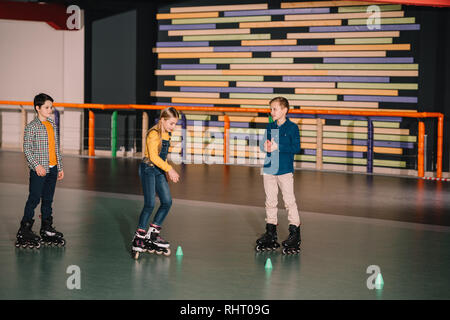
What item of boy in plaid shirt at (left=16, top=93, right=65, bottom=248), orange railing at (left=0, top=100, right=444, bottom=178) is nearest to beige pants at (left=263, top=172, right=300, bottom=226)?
boy in plaid shirt at (left=16, top=93, right=65, bottom=248)

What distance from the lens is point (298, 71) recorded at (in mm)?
21125

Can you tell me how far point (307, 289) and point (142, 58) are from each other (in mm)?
16319

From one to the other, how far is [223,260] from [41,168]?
2239 mm

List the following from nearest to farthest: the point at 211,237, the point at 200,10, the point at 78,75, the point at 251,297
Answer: the point at 251,297, the point at 211,237, the point at 200,10, the point at 78,75

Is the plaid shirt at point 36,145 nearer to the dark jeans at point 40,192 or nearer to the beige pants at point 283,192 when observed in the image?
the dark jeans at point 40,192

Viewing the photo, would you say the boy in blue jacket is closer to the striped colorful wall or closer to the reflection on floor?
the reflection on floor

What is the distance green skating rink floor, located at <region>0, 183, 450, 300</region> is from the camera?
774cm

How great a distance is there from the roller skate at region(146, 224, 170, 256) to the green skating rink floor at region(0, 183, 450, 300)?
0.11 m

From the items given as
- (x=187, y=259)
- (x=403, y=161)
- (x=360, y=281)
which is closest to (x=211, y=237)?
(x=187, y=259)

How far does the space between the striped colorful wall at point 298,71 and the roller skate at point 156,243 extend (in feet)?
35.7

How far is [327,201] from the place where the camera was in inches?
564

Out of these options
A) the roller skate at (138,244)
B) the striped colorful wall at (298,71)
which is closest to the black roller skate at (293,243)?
the roller skate at (138,244)

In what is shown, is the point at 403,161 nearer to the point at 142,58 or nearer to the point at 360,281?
the point at 142,58
